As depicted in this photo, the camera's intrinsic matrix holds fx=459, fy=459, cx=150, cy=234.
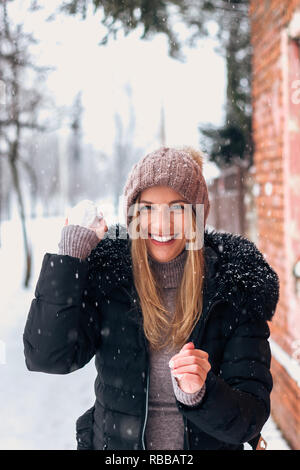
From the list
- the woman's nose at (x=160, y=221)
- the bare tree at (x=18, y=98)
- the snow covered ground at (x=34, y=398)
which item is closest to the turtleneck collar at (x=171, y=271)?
the woman's nose at (x=160, y=221)

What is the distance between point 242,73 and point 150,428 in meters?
2.83

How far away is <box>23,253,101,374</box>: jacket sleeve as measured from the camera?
111 cm

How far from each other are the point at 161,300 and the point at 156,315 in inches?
2.3

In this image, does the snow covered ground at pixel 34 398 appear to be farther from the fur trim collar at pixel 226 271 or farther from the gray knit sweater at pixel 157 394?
the gray knit sweater at pixel 157 394

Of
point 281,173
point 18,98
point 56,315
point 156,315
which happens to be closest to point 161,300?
point 156,315

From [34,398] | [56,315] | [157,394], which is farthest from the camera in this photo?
[34,398]

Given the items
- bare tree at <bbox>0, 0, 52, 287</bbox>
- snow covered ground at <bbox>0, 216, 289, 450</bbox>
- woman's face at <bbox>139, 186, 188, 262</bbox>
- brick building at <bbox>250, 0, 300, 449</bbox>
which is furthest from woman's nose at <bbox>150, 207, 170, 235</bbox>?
bare tree at <bbox>0, 0, 52, 287</bbox>

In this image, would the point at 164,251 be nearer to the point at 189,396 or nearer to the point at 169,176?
the point at 169,176

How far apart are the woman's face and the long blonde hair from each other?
29mm

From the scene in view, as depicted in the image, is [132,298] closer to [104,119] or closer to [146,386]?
[146,386]

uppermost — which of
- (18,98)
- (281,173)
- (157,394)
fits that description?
(18,98)

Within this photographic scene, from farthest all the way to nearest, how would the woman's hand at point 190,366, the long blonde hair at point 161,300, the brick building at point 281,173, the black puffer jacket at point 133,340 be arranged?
the brick building at point 281,173, the long blonde hair at point 161,300, the black puffer jacket at point 133,340, the woman's hand at point 190,366

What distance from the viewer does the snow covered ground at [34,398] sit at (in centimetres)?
295

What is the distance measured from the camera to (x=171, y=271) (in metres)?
1.28
